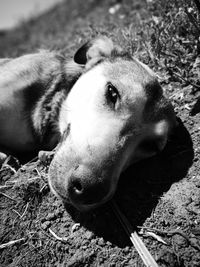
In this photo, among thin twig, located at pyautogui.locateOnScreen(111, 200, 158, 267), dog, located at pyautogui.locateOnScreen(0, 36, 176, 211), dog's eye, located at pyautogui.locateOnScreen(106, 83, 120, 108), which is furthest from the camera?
dog's eye, located at pyautogui.locateOnScreen(106, 83, 120, 108)

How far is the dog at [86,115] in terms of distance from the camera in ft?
7.97

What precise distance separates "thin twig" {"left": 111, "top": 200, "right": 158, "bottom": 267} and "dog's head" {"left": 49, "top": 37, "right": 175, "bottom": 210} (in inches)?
8.3

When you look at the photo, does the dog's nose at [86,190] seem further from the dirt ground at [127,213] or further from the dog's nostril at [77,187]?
the dirt ground at [127,213]

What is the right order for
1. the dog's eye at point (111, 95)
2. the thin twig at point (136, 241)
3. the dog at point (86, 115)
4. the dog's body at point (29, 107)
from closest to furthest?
1. the thin twig at point (136, 241)
2. the dog at point (86, 115)
3. the dog's eye at point (111, 95)
4. the dog's body at point (29, 107)

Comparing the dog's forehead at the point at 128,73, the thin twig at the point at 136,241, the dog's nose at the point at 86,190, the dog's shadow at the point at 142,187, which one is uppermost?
the dog's forehead at the point at 128,73

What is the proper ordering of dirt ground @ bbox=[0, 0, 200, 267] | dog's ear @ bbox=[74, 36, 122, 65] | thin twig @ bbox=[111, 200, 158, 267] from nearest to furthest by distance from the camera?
thin twig @ bbox=[111, 200, 158, 267] → dirt ground @ bbox=[0, 0, 200, 267] → dog's ear @ bbox=[74, 36, 122, 65]

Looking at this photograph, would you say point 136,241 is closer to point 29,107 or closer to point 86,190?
point 86,190

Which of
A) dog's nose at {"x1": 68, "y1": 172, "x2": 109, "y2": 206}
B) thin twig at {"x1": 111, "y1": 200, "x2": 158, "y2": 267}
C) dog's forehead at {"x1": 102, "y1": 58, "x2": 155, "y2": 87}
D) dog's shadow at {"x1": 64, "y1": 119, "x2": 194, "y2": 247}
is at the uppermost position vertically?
dog's forehead at {"x1": 102, "y1": 58, "x2": 155, "y2": 87}

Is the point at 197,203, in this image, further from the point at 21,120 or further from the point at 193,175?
the point at 21,120

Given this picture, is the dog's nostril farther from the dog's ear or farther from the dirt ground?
the dog's ear

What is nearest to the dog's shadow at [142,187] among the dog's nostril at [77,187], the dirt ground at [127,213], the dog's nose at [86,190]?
the dirt ground at [127,213]

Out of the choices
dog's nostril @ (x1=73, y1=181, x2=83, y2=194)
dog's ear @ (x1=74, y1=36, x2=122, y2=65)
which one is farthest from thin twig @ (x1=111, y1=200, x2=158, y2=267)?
dog's ear @ (x1=74, y1=36, x2=122, y2=65)

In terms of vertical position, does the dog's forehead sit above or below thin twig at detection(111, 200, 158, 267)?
above

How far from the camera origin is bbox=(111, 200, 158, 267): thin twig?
2180mm
